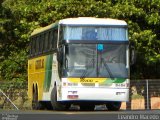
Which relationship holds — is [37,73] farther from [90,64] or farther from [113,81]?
[113,81]

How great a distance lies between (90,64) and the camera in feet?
63.0

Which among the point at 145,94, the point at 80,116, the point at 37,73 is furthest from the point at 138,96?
the point at 80,116

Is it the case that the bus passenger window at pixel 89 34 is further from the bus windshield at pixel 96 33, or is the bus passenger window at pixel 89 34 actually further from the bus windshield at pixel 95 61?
the bus windshield at pixel 95 61

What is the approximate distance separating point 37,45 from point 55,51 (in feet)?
13.8

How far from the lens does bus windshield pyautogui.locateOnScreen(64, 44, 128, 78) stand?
19.2 metres

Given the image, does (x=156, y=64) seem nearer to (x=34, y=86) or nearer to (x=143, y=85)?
(x=143, y=85)

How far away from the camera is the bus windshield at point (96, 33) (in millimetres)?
19891

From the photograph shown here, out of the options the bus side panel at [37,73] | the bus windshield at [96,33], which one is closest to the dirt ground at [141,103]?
the bus side panel at [37,73]

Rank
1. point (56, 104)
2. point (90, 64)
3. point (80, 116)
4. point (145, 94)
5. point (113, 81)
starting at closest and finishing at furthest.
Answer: point (80, 116) → point (113, 81) → point (90, 64) → point (56, 104) → point (145, 94)

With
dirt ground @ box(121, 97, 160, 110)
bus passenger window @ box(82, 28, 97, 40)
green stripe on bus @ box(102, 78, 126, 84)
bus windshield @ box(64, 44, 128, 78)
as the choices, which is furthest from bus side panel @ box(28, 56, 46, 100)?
dirt ground @ box(121, 97, 160, 110)

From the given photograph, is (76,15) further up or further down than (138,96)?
further up

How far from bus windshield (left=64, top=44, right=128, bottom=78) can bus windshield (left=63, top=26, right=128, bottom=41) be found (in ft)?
1.28

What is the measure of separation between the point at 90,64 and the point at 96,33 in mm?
1451

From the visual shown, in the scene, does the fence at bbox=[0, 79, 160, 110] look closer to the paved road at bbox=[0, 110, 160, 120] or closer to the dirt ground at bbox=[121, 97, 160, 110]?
the dirt ground at bbox=[121, 97, 160, 110]
